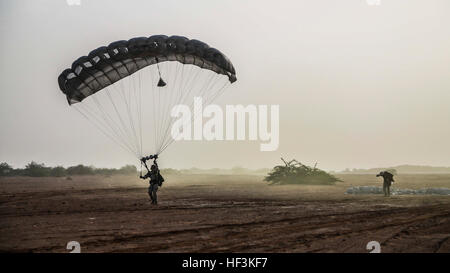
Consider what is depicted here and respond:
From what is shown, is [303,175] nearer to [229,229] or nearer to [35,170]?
[229,229]

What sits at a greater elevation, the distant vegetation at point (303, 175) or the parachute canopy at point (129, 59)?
the parachute canopy at point (129, 59)

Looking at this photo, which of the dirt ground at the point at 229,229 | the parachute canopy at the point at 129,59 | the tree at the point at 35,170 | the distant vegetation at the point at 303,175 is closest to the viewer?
the dirt ground at the point at 229,229

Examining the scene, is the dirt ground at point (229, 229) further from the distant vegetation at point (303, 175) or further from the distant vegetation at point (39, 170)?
the distant vegetation at point (39, 170)

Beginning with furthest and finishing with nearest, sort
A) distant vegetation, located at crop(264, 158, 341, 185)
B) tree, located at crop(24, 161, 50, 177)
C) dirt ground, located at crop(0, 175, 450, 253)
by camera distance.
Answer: tree, located at crop(24, 161, 50, 177), distant vegetation, located at crop(264, 158, 341, 185), dirt ground, located at crop(0, 175, 450, 253)

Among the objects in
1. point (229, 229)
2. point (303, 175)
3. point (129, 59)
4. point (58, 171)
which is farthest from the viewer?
point (58, 171)

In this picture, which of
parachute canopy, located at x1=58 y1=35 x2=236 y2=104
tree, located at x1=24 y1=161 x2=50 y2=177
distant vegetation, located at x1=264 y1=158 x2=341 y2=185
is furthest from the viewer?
tree, located at x1=24 y1=161 x2=50 y2=177

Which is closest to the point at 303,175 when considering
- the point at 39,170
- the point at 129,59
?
the point at 129,59

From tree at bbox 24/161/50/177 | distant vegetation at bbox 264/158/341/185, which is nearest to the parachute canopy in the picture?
distant vegetation at bbox 264/158/341/185

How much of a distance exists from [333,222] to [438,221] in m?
3.54

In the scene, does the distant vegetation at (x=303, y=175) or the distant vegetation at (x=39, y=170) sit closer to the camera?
the distant vegetation at (x=303, y=175)

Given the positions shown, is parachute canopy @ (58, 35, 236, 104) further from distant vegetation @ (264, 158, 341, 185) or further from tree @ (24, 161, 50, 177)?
tree @ (24, 161, 50, 177)

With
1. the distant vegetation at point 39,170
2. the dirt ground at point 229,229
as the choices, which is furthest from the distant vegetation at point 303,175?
the distant vegetation at point 39,170
